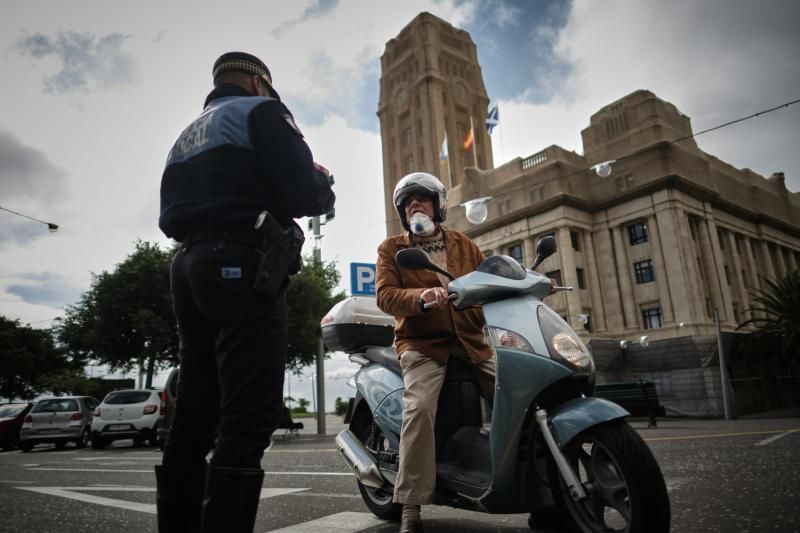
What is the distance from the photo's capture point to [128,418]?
14.1m

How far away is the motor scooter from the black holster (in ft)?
2.36

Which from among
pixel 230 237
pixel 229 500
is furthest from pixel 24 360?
pixel 229 500

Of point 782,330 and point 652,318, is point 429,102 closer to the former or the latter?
point 652,318

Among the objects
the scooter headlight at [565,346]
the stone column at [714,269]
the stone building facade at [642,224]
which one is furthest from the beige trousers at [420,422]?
the stone column at [714,269]

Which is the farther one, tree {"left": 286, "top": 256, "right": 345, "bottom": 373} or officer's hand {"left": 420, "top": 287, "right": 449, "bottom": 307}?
tree {"left": 286, "top": 256, "right": 345, "bottom": 373}

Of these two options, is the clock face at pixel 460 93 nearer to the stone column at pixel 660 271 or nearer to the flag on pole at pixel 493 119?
the flag on pole at pixel 493 119

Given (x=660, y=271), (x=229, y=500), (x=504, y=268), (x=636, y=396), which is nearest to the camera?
(x=229, y=500)

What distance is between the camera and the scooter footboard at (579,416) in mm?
2115

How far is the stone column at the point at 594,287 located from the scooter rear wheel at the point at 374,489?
116ft

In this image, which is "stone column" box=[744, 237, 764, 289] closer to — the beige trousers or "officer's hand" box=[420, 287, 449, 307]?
the beige trousers

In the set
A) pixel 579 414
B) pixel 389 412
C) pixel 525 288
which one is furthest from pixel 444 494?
pixel 525 288

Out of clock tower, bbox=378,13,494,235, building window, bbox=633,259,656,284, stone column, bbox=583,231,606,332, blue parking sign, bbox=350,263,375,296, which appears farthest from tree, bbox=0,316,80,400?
building window, bbox=633,259,656,284

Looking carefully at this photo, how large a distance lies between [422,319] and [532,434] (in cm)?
85

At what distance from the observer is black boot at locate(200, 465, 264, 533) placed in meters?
1.67
